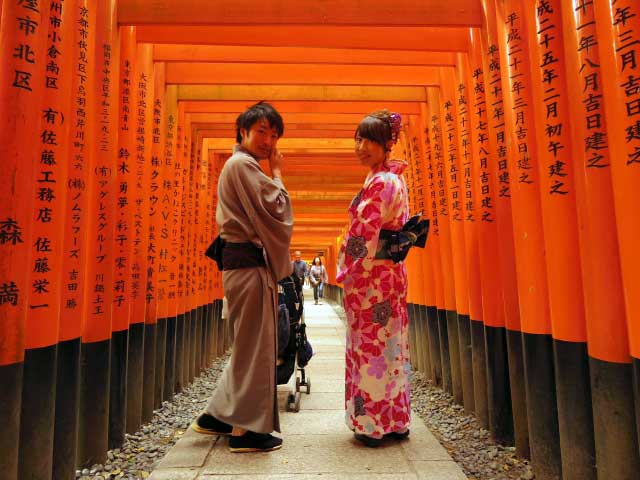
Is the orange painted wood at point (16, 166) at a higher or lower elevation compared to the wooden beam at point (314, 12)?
lower

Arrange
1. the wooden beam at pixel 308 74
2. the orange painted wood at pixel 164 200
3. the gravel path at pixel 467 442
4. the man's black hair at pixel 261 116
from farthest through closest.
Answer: the wooden beam at pixel 308 74 < the orange painted wood at pixel 164 200 < the man's black hair at pixel 261 116 < the gravel path at pixel 467 442

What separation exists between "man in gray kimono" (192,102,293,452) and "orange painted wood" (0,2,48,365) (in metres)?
1.01

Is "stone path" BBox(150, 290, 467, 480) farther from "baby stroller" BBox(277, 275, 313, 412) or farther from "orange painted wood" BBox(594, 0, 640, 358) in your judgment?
"orange painted wood" BBox(594, 0, 640, 358)

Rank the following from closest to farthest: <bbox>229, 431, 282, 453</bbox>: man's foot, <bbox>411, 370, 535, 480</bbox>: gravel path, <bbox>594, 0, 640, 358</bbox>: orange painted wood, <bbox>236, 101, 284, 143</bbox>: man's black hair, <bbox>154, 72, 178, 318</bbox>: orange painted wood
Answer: <bbox>594, 0, 640, 358</bbox>: orange painted wood, <bbox>411, 370, 535, 480</bbox>: gravel path, <bbox>229, 431, 282, 453</bbox>: man's foot, <bbox>236, 101, 284, 143</bbox>: man's black hair, <bbox>154, 72, 178, 318</bbox>: orange painted wood

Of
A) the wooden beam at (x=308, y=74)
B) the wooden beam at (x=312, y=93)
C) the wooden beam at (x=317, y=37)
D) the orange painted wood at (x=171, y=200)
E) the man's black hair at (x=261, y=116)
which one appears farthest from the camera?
the wooden beam at (x=312, y=93)

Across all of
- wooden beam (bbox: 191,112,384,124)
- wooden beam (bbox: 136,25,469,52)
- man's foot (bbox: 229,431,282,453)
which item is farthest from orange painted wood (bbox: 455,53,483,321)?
wooden beam (bbox: 191,112,384,124)

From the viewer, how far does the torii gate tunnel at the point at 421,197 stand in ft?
5.50

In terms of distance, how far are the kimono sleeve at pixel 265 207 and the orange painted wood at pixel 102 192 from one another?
0.91 meters

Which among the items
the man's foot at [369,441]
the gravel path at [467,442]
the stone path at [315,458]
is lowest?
the gravel path at [467,442]

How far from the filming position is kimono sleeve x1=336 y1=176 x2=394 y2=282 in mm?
2547

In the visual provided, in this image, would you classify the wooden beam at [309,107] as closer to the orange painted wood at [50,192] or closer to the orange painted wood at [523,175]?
the orange painted wood at [523,175]

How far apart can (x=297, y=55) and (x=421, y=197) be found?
2.14 metres

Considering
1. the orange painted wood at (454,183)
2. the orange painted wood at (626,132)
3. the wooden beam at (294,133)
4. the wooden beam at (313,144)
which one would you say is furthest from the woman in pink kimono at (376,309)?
the wooden beam at (313,144)

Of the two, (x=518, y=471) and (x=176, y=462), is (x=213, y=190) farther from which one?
(x=518, y=471)
